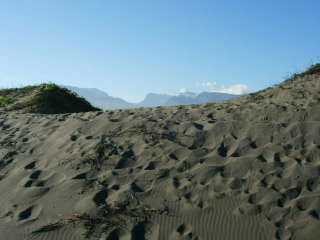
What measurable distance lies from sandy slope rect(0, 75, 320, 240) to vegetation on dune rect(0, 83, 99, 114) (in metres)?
5.78

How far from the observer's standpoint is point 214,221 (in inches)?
336

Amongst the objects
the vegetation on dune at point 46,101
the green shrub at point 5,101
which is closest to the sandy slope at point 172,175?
the vegetation on dune at point 46,101

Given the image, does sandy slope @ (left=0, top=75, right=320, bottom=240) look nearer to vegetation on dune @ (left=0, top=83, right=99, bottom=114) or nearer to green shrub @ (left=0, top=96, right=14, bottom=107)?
vegetation on dune @ (left=0, top=83, right=99, bottom=114)

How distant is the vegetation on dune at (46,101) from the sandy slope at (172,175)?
19.0 ft

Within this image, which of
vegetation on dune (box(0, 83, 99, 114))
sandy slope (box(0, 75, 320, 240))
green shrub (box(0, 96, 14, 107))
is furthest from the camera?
green shrub (box(0, 96, 14, 107))

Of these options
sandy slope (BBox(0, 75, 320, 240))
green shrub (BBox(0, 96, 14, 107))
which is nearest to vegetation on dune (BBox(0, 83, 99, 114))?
green shrub (BBox(0, 96, 14, 107))

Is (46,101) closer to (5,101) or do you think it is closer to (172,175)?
(5,101)

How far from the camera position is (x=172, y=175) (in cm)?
997

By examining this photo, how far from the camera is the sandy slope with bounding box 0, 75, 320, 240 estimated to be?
8523mm

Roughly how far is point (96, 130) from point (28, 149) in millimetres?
1561

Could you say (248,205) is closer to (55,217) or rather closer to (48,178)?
(55,217)

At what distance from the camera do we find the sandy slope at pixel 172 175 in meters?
8.52

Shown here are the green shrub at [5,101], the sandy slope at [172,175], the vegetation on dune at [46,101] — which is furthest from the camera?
the green shrub at [5,101]

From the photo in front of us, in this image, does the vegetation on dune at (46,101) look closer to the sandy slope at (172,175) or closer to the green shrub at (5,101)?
the green shrub at (5,101)
